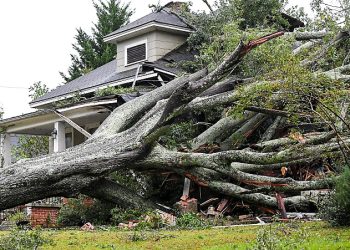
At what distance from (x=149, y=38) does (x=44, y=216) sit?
26.3ft

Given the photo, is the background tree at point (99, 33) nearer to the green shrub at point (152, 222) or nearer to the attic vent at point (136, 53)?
the attic vent at point (136, 53)

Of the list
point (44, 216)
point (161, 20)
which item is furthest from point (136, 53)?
point (44, 216)

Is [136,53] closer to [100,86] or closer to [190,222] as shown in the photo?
[100,86]

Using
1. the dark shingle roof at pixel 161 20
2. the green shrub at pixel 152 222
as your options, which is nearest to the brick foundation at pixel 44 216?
the green shrub at pixel 152 222

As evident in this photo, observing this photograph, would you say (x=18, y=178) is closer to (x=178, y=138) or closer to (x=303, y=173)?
(x=178, y=138)

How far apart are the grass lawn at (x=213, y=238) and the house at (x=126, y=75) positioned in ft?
26.9

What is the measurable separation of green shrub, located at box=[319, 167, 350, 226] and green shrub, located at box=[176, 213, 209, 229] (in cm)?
233

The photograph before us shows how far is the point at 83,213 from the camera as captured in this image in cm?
1262

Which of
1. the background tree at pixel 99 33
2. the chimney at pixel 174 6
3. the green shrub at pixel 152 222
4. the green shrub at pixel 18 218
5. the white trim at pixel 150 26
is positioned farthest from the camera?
the background tree at pixel 99 33

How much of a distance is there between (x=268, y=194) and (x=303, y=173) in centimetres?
142

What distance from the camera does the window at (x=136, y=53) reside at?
65.2 feet

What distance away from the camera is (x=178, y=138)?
1422cm

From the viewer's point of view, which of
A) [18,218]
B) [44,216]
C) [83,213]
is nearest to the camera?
[83,213]

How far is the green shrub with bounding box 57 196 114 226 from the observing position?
12.3 m
